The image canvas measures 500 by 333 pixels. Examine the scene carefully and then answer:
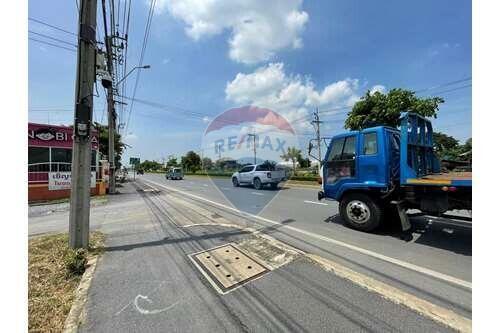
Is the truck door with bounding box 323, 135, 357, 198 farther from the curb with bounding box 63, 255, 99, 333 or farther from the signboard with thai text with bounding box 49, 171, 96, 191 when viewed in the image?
the signboard with thai text with bounding box 49, 171, 96, 191

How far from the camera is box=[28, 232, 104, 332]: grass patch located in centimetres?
258

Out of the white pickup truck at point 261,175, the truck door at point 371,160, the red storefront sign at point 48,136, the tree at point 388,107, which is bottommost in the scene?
the white pickup truck at point 261,175

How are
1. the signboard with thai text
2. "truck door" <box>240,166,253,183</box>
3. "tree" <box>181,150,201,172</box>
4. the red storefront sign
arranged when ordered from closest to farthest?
the red storefront sign < the signboard with thai text < "truck door" <box>240,166,253,183</box> < "tree" <box>181,150,201,172</box>

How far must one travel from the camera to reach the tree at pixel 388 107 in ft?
50.2

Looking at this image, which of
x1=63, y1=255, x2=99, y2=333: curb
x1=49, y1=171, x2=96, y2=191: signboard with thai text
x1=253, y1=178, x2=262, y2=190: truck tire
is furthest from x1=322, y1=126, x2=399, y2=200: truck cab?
x1=49, y1=171, x2=96, y2=191: signboard with thai text

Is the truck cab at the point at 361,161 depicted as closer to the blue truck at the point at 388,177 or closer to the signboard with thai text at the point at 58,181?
the blue truck at the point at 388,177

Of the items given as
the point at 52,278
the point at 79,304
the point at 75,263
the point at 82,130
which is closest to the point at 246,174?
the point at 82,130

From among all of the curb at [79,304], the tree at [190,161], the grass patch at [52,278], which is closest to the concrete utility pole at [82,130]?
the grass patch at [52,278]

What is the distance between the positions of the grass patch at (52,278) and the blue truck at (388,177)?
5.47 m

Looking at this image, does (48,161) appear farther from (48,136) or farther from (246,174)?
(246,174)

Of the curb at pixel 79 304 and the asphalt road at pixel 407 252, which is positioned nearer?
the curb at pixel 79 304

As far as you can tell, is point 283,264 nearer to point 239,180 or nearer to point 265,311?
point 265,311

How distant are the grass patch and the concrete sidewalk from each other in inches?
10.7

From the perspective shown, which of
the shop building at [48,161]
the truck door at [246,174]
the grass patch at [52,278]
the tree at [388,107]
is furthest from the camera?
the truck door at [246,174]
